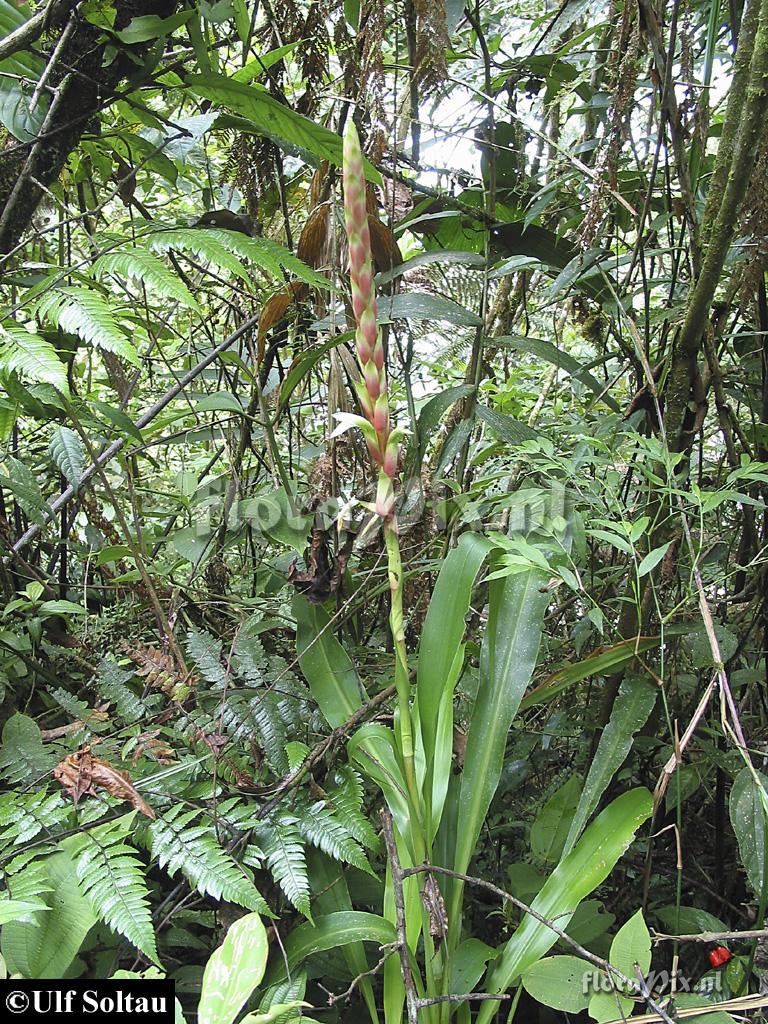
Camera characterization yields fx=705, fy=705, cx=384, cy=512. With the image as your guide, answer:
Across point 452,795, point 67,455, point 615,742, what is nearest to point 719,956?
point 615,742

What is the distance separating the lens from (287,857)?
0.81 metres

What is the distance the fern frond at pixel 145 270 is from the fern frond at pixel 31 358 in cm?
12

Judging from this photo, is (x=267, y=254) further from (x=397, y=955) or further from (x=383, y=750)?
(x=397, y=955)

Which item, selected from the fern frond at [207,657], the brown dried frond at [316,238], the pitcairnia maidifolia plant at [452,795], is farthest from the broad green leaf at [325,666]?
the brown dried frond at [316,238]

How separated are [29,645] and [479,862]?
31.8 inches

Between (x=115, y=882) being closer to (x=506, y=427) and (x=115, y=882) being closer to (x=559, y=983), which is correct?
(x=559, y=983)

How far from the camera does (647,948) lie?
75cm

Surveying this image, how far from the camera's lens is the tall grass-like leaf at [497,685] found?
92 centimetres

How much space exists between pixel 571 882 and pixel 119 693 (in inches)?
26.8

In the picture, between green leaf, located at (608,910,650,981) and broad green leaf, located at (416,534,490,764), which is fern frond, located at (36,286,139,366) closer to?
broad green leaf, located at (416,534,490,764)

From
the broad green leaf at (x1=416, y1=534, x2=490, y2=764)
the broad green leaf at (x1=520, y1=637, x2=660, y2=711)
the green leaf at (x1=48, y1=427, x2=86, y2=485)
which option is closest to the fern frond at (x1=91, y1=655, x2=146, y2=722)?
the green leaf at (x1=48, y1=427, x2=86, y2=485)

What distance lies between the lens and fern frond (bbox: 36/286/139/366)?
77cm

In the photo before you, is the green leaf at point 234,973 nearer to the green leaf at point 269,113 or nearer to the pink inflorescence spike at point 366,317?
the pink inflorescence spike at point 366,317

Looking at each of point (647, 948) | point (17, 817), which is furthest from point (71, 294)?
point (647, 948)
